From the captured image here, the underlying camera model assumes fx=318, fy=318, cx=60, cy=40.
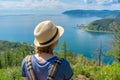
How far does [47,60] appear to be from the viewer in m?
3.08

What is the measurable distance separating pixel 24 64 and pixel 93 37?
186427mm

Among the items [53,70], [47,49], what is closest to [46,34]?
[47,49]

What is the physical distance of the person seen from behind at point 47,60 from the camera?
303cm

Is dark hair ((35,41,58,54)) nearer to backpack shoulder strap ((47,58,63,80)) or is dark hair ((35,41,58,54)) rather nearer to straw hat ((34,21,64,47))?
straw hat ((34,21,64,47))

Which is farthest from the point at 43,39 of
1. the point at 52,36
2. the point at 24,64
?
the point at 24,64

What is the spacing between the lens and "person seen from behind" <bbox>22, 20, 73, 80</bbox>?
119 inches

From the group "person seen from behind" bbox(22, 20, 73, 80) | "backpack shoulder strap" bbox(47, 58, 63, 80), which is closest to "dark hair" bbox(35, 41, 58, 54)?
"person seen from behind" bbox(22, 20, 73, 80)

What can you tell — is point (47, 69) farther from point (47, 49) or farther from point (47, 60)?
point (47, 49)

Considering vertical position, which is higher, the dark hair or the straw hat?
the straw hat

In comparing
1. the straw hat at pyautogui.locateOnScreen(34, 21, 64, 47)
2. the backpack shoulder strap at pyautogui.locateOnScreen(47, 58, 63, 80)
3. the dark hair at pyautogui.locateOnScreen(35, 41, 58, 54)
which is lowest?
the backpack shoulder strap at pyautogui.locateOnScreen(47, 58, 63, 80)

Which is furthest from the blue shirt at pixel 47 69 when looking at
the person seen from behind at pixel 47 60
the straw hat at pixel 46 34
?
the straw hat at pixel 46 34

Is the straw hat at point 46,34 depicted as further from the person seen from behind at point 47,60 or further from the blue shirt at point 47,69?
the blue shirt at point 47,69

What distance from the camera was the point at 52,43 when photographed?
3.06 metres

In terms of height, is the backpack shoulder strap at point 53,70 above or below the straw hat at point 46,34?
below
